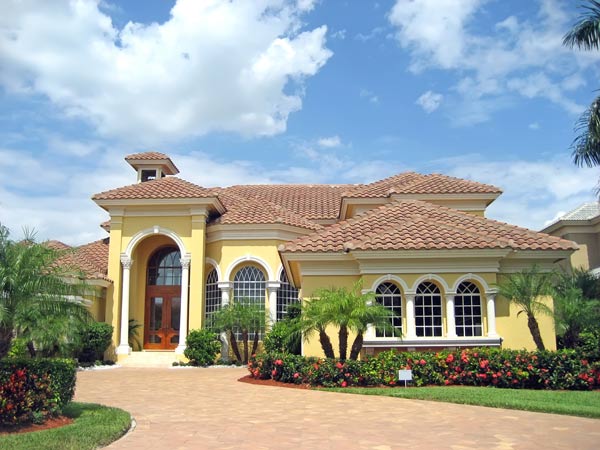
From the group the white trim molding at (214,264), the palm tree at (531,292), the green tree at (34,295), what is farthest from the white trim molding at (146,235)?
the green tree at (34,295)

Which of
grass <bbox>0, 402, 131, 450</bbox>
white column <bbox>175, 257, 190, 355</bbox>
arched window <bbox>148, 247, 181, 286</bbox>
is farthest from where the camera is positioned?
arched window <bbox>148, 247, 181, 286</bbox>

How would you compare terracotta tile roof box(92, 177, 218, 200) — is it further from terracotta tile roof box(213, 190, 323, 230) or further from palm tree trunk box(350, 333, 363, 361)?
palm tree trunk box(350, 333, 363, 361)

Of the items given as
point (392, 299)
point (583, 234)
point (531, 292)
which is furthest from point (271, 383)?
point (583, 234)

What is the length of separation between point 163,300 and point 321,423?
1741 cm

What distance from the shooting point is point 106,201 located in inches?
978

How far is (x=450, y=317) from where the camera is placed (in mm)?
16938

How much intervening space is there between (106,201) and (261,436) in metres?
17.8

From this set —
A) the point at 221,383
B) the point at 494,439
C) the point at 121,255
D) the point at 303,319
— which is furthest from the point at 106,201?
the point at 494,439

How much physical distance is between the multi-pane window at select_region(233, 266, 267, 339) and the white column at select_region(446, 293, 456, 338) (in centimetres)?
958

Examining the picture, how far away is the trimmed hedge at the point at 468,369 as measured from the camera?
47.1 ft

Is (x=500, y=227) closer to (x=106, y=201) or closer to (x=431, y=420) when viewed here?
(x=431, y=420)

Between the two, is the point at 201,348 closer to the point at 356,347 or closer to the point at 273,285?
the point at 273,285

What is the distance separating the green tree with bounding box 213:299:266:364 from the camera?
22.9m

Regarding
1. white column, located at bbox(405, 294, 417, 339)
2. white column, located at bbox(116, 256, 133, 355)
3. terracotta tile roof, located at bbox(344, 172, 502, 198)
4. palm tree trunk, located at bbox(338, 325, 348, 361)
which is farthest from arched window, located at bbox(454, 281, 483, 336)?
white column, located at bbox(116, 256, 133, 355)
